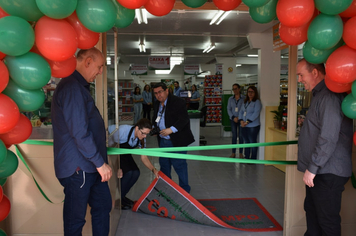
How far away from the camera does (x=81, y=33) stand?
1772mm

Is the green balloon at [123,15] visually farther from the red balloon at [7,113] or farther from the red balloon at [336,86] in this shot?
the red balloon at [336,86]

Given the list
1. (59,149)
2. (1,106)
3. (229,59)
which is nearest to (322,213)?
(59,149)

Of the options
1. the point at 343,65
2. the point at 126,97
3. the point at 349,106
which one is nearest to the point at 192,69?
the point at 126,97

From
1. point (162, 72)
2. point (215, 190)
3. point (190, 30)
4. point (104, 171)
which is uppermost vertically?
point (162, 72)

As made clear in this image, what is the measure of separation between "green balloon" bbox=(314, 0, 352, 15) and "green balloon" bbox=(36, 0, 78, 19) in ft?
4.56

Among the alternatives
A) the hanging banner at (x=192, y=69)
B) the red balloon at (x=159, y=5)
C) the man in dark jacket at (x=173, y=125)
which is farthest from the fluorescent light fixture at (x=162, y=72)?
the red balloon at (x=159, y=5)

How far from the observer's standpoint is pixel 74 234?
6.95 ft

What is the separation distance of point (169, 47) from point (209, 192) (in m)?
7.74

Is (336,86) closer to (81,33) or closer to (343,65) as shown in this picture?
(343,65)

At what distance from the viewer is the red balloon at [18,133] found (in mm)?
1730

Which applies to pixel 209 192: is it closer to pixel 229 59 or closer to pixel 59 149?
pixel 59 149

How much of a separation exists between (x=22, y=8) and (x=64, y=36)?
0.81 feet

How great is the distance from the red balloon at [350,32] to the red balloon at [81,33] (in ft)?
5.08

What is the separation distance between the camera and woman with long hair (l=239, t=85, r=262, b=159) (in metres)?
5.98
